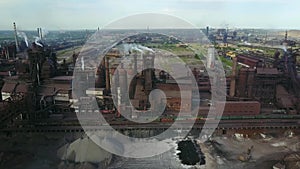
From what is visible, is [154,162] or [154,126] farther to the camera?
[154,126]

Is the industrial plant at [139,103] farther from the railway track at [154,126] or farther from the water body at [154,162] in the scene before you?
the water body at [154,162]

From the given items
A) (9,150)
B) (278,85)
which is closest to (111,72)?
(9,150)

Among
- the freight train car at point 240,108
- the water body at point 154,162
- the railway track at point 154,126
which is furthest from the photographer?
the freight train car at point 240,108

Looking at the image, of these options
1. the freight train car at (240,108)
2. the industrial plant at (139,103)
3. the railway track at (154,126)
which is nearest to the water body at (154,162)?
the industrial plant at (139,103)

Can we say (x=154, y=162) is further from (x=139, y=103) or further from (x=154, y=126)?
(x=139, y=103)

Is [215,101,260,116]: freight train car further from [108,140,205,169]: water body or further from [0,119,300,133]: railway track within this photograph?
[108,140,205,169]: water body

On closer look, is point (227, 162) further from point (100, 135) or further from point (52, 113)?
point (52, 113)

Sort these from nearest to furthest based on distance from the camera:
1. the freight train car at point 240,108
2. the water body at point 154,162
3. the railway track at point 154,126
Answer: the water body at point 154,162
the railway track at point 154,126
the freight train car at point 240,108

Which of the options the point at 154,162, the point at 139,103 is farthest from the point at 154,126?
the point at 154,162

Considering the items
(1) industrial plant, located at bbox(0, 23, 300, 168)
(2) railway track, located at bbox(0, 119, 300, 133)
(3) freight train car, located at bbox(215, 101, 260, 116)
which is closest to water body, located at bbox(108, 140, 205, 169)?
(1) industrial plant, located at bbox(0, 23, 300, 168)

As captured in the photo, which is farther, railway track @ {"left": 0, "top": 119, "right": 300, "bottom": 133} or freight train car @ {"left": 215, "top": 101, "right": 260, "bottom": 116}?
freight train car @ {"left": 215, "top": 101, "right": 260, "bottom": 116}

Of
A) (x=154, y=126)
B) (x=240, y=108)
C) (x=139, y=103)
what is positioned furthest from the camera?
(x=139, y=103)
